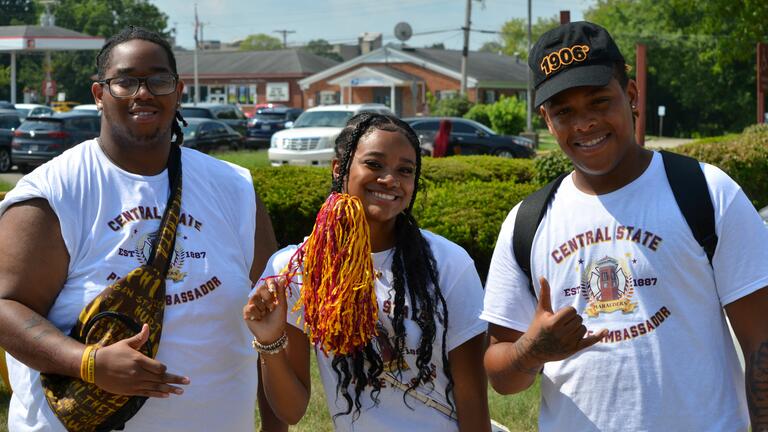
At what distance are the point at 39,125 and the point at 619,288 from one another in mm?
24517

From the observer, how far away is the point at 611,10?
70250mm

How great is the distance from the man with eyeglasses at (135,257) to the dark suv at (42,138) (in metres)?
22.6

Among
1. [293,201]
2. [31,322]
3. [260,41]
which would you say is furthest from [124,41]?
[260,41]

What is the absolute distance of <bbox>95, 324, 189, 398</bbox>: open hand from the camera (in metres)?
2.62

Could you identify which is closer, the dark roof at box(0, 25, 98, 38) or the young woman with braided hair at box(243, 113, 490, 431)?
the young woman with braided hair at box(243, 113, 490, 431)

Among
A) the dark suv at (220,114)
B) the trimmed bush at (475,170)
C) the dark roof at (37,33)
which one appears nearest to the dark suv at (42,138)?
the dark suv at (220,114)

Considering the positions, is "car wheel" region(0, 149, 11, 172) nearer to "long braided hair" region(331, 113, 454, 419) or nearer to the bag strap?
the bag strap

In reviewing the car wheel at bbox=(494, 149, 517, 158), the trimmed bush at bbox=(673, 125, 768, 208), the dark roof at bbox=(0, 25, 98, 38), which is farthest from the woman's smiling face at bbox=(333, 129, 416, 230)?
the dark roof at bbox=(0, 25, 98, 38)

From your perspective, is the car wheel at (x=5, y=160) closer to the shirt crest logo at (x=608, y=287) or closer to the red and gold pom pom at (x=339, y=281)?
the red and gold pom pom at (x=339, y=281)

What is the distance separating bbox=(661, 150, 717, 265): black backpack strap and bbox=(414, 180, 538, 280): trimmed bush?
17.0 ft

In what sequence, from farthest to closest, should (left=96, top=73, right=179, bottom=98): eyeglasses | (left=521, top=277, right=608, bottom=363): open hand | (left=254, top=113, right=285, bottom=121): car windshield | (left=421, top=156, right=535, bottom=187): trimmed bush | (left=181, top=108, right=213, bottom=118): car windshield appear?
1. (left=254, top=113, right=285, bottom=121): car windshield
2. (left=181, top=108, right=213, bottom=118): car windshield
3. (left=421, top=156, right=535, bottom=187): trimmed bush
4. (left=96, top=73, right=179, bottom=98): eyeglasses
5. (left=521, top=277, right=608, bottom=363): open hand

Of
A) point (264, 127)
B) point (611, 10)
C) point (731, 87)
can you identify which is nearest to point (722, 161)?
point (264, 127)

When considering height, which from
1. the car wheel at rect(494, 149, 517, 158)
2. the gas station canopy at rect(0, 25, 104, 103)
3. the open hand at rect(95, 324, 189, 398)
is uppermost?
the gas station canopy at rect(0, 25, 104, 103)

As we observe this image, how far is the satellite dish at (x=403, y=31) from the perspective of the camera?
5741 cm
